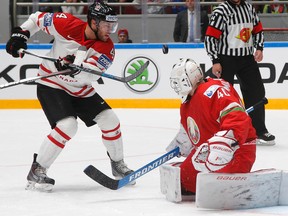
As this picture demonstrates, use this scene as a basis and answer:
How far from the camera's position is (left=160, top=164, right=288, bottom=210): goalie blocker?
12.0 ft

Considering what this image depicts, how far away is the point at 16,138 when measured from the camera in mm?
6293

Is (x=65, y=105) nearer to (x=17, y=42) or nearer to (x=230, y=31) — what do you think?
(x=17, y=42)

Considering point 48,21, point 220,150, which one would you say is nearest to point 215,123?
point 220,150

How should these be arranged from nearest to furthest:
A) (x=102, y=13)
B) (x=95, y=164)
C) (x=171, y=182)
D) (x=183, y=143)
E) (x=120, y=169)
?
(x=171, y=182), (x=183, y=143), (x=102, y=13), (x=120, y=169), (x=95, y=164)

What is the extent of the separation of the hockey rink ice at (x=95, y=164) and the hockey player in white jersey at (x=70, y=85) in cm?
19

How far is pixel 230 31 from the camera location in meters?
5.97

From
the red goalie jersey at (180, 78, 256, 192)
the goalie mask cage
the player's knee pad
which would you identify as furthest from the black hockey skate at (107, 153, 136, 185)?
the goalie mask cage

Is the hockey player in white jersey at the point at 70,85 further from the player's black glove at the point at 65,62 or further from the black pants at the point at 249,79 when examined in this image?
the black pants at the point at 249,79

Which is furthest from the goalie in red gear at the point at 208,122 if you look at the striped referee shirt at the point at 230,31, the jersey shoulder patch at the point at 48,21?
the striped referee shirt at the point at 230,31

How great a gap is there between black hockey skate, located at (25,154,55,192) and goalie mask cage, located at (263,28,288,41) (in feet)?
13.6

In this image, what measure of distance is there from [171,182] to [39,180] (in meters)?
0.79

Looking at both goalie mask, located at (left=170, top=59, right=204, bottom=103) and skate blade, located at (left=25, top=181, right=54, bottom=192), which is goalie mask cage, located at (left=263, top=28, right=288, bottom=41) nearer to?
skate blade, located at (left=25, top=181, right=54, bottom=192)

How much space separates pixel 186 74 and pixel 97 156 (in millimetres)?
1860

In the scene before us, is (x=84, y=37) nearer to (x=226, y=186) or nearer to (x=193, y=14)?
(x=226, y=186)
